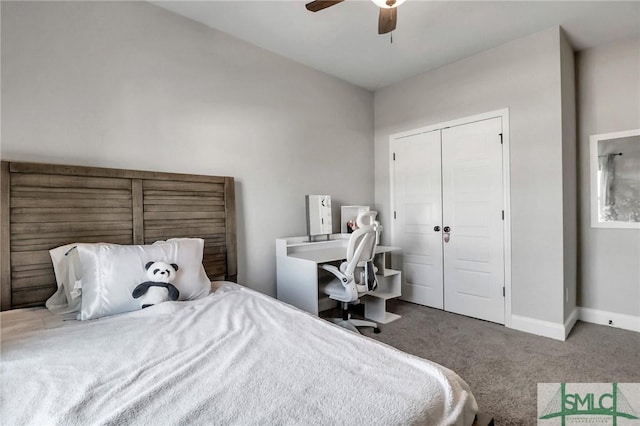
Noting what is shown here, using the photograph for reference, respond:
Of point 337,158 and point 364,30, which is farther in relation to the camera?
point 337,158

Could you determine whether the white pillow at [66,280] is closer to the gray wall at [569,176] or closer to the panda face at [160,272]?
the panda face at [160,272]

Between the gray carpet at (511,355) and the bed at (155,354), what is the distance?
3.71 ft

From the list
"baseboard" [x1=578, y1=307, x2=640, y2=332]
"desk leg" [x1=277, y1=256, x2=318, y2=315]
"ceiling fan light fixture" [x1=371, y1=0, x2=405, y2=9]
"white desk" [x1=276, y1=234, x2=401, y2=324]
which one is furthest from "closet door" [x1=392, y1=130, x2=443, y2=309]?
"ceiling fan light fixture" [x1=371, y1=0, x2=405, y2=9]

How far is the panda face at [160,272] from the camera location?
1.77m

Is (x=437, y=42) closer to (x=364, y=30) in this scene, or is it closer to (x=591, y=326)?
(x=364, y=30)

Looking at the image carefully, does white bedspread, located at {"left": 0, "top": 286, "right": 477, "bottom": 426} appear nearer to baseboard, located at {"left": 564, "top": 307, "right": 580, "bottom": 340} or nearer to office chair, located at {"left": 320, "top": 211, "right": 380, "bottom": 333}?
office chair, located at {"left": 320, "top": 211, "right": 380, "bottom": 333}

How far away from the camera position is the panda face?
1.77 metres

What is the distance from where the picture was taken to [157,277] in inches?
69.8

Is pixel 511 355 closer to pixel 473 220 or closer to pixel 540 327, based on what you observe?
pixel 540 327

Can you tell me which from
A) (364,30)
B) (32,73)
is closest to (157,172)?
(32,73)

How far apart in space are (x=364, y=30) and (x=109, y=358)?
2.90 meters

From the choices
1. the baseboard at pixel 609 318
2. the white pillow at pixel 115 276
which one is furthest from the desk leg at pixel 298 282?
the baseboard at pixel 609 318

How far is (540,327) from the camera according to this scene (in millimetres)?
2822

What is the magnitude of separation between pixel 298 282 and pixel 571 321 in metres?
2.56
